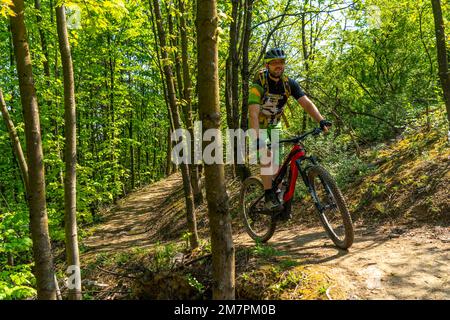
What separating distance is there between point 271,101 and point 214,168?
8.39ft

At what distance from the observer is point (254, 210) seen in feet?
20.5

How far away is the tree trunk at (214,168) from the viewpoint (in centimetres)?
289

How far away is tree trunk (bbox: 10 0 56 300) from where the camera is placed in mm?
4262

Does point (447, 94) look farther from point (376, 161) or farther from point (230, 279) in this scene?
point (230, 279)

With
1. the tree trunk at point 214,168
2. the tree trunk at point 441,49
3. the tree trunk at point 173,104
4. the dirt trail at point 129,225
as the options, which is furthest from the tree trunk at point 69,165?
the tree trunk at point 441,49

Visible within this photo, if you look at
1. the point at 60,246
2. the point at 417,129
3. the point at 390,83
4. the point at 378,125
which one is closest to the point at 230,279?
the point at 417,129

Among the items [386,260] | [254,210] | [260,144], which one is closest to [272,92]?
[260,144]

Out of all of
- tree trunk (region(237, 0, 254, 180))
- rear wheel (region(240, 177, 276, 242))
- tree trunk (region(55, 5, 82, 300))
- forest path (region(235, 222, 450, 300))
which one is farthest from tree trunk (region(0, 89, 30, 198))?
tree trunk (region(237, 0, 254, 180))

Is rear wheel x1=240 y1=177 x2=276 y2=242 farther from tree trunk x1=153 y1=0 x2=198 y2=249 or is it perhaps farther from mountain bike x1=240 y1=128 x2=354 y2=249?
tree trunk x1=153 y1=0 x2=198 y2=249

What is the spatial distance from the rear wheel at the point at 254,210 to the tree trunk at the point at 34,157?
3071 millimetres

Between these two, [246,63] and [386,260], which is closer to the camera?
[386,260]

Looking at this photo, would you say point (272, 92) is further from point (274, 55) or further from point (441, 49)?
point (441, 49)

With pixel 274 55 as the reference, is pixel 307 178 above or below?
below

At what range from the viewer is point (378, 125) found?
33.7ft
